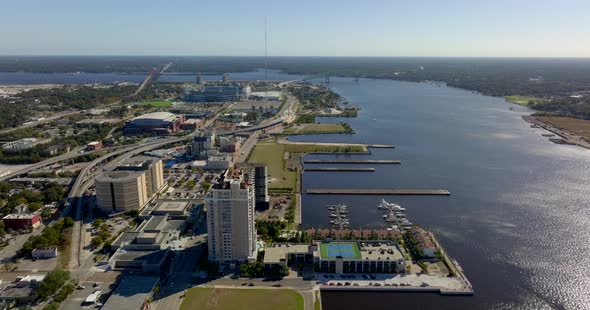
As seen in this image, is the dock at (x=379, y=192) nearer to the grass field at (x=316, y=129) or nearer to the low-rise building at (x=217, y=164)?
the low-rise building at (x=217, y=164)

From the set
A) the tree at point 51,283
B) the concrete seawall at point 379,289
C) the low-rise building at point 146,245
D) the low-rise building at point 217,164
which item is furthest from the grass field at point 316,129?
the tree at point 51,283

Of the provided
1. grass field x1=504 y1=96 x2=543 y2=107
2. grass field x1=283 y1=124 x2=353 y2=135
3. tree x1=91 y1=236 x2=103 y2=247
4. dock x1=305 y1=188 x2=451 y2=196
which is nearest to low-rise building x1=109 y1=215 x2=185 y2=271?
tree x1=91 y1=236 x2=103 y2=247

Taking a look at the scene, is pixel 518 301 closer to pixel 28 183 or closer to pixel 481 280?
pixel 481 280

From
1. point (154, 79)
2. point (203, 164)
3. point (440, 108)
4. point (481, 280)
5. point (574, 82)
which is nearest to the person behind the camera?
point (481, 280)

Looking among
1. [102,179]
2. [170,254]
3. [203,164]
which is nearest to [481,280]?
[170,254]

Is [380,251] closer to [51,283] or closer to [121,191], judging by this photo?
[51,283]

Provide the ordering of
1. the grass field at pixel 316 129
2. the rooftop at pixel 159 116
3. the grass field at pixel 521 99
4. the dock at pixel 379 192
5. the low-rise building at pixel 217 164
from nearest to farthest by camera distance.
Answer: the dock at pixel 379 192 < the low-rise building at pixel 217 164 < the grass field at pixel 316 129 < the rooftop at pixel 159 116 < the grass field at pixel 521 99

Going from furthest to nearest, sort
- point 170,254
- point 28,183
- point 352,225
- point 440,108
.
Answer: point 440,108
point 28,183
point 352,225
point 170,254
